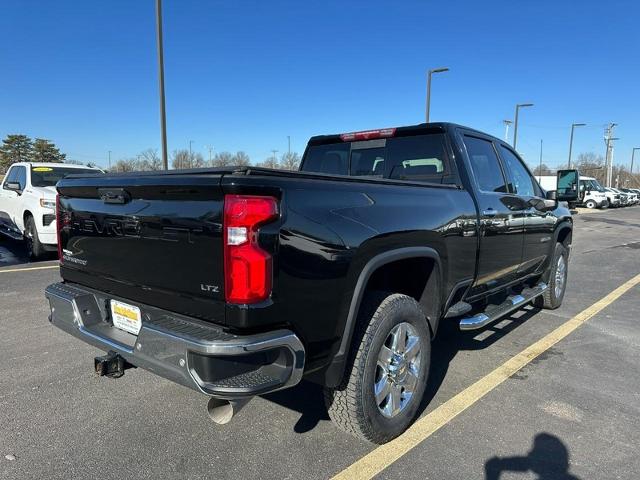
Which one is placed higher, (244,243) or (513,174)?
(513,174)

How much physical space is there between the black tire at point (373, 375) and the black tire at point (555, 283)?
357 centimetres

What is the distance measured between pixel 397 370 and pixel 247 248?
137cm

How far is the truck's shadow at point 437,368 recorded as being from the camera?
10.8 feet

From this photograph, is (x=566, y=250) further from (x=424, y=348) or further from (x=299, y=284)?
(x=299, y=284)

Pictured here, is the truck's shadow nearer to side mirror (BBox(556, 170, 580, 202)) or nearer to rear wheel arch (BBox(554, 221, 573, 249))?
rear wheel arch (BBox(554, 221, 573, 249))

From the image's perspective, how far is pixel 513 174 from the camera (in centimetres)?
488

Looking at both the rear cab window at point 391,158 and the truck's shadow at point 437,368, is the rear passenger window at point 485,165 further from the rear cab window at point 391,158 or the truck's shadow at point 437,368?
the truck's shadow at point 437,368

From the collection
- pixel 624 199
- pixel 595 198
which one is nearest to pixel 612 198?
pixel 595 198

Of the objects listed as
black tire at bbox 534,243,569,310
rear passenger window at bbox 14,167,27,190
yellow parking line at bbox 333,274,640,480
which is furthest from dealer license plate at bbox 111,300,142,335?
rear passenger window at bbox 14,167,27,190

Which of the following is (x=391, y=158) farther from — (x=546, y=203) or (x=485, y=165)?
(x=546, y=203)

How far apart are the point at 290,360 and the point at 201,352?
1.35 feet

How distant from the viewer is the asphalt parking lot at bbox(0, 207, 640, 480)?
8.75 feet

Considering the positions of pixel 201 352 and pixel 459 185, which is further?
pixel 459 185

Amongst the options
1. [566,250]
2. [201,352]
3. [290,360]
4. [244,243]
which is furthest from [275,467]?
[566,250]
